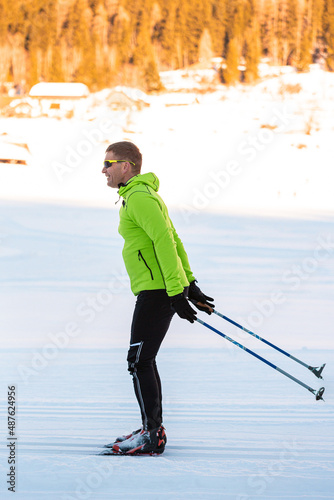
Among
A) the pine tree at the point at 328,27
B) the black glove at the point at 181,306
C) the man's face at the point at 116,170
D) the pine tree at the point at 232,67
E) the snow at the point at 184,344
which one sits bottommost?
the pine tree at the point at 232,67

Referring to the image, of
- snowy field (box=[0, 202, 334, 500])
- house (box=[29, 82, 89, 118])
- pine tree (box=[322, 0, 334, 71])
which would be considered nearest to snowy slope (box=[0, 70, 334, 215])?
house (box=[29, 82, 89, 118])

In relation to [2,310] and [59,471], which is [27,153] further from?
[59,471]

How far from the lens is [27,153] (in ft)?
60.6

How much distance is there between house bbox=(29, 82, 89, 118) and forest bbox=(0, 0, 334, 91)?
21.6 feet

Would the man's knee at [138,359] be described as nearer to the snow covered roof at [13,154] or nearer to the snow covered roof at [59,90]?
the snow covered roof at [13,154]

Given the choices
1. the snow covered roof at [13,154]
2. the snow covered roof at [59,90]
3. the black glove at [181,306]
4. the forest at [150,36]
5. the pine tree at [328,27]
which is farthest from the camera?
the pine tree at [328,27]

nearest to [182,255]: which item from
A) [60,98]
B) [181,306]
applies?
[181,306]

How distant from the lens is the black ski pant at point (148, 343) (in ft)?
10.2

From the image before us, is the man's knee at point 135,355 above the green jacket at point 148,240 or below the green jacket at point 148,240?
below

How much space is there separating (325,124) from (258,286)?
17297 millimetres

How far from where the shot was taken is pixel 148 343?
3107 mm

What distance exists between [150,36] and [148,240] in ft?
169

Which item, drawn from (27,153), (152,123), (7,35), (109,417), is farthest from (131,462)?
Result: (7,35)

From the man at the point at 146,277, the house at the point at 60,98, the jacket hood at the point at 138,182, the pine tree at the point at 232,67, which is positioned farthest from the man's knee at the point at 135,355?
the pine tree at the point at 232,67
